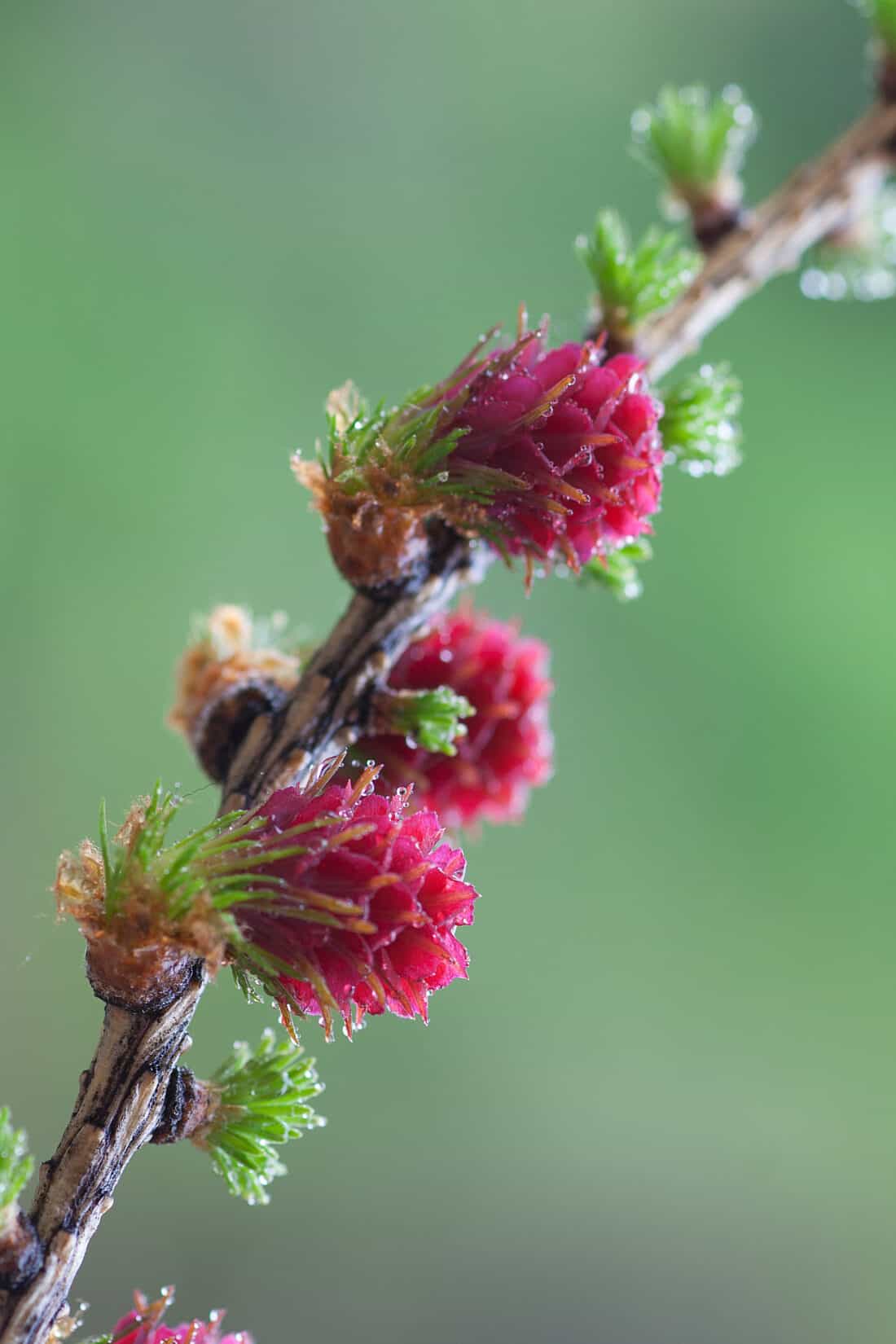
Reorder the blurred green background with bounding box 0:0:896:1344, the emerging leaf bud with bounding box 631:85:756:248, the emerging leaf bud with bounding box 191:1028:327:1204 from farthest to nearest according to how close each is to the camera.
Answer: the blurred green background with bounding box 0:0:896:1344 → the emerging leaf bud with bounding box 631:85:756:248 → the emerging leaf bud with bounding box 191:1028:327:1204

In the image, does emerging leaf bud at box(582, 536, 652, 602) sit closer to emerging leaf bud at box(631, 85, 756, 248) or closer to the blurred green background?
emerging leaf bud at box(631, 85, 756, 248)

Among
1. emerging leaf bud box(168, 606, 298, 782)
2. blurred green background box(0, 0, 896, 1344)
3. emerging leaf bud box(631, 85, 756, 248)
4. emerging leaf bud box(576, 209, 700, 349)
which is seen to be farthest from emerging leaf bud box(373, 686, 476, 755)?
blurred green background box(0, 0, 896, 1344)

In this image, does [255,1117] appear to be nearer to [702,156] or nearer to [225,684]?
[225,684]

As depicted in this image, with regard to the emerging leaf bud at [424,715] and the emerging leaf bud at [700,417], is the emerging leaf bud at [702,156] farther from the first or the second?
the emerging leaf bud at [424,715]

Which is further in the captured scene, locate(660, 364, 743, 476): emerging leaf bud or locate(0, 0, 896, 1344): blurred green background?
locate(0, 0, 896, 1344): blurred green background

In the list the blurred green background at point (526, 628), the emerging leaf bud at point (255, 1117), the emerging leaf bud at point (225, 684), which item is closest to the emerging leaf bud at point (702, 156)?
the emerging leaf bud at point (225, 684)

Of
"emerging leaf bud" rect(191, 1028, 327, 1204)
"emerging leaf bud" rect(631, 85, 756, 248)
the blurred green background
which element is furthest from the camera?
the blurred green background

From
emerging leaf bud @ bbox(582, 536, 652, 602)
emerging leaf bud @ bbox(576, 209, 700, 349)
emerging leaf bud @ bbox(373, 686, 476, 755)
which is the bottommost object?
emerging leaf bud @ bbox(373, 686, 476, 755)

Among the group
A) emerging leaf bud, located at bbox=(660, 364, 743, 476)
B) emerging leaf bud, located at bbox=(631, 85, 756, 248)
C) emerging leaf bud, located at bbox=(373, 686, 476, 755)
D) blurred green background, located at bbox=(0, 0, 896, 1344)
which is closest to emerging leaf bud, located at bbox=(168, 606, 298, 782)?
emerging leaf bud, located at bbox=(373, 686, 476, 755)

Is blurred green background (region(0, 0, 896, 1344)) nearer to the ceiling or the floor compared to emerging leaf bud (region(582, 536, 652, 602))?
nearer to the ceiling
